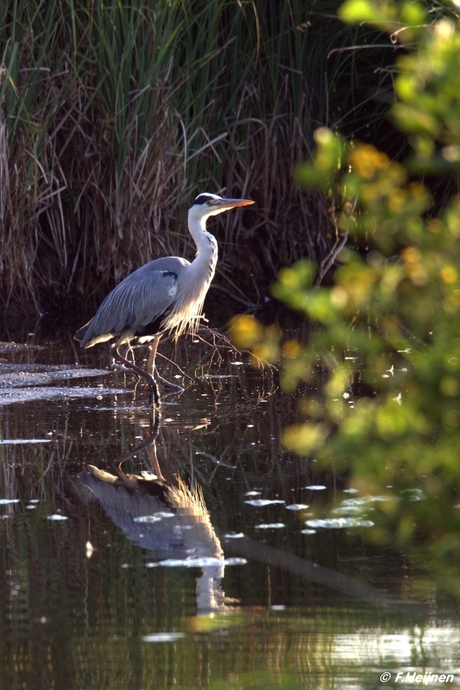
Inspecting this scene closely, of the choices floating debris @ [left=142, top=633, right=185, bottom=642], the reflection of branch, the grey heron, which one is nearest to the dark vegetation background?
the grey heron

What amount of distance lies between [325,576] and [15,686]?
3.54 ft

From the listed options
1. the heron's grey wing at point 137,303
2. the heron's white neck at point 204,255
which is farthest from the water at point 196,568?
the heron's white neck at point 204,255

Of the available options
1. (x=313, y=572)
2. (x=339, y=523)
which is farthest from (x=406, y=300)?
(x=339, y=523)

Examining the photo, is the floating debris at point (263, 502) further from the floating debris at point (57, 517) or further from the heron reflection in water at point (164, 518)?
the floating debris at point (57, 517)

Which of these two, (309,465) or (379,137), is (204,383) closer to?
(309,465)

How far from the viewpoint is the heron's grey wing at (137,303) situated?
23.7ft

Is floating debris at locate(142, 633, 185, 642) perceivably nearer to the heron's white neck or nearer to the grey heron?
the grey heron

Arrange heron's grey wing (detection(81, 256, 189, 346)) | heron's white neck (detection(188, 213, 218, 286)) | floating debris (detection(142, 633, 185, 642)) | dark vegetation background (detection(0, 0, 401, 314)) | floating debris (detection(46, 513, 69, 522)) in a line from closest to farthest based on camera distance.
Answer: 1. floating debris (detection(142, 633, 185, 642))
2. floating debris (detection(46, 513, 69, 522))
3. heron's grey wing (detection(81, 256, 189, 346))
4. heron's white neck (detection(188, 213, 218, 286))
5. dark vegetation background (detection(0, 0, 401, 314))

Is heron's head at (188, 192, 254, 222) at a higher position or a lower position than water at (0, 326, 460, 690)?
higher

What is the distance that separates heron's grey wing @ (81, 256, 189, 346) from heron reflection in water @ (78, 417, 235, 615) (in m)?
2.12

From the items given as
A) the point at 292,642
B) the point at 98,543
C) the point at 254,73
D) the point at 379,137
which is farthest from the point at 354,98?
the point at 292,642

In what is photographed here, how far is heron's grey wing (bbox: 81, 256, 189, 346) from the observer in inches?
284

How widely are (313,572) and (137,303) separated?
13.0 ft

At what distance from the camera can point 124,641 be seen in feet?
9.82
